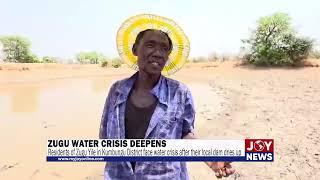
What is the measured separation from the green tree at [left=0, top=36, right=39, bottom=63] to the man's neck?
16.9m

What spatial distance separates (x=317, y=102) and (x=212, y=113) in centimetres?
207

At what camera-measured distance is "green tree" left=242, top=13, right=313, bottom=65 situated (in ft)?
46.4

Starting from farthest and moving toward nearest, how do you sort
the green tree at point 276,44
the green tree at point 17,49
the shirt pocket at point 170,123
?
the green tree at point 17,49, the green tree at point 276,44, the shirt pocket at point 170,123

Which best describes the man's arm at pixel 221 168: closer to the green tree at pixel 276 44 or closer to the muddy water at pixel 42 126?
the muddy water at pixel 42 126

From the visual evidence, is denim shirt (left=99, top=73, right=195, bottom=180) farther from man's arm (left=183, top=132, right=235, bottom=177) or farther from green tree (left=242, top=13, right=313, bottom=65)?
green tree (left=242, top=13, right=313, bottom=65)

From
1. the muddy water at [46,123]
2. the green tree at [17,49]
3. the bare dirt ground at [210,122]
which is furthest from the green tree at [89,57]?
the muddy water at [46,123]

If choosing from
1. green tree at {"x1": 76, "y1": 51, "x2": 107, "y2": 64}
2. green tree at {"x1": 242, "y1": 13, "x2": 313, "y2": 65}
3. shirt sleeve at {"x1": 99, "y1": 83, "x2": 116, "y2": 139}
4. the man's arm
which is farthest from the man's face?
green tree at {"x1": 76, "y1": 51, "x2": 107, "y2": 64}

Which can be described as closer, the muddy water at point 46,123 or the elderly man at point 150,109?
the elderly man at point 150,109

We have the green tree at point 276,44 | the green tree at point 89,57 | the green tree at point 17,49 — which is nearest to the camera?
the green tree at point 276,44

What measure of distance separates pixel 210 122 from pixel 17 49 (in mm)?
14481

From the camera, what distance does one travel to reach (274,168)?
3.75 meters

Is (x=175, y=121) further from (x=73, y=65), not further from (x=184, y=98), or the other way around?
(x=73, y=65)

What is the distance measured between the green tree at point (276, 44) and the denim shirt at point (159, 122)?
43.0 ft

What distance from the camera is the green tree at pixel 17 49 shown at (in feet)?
57.9
